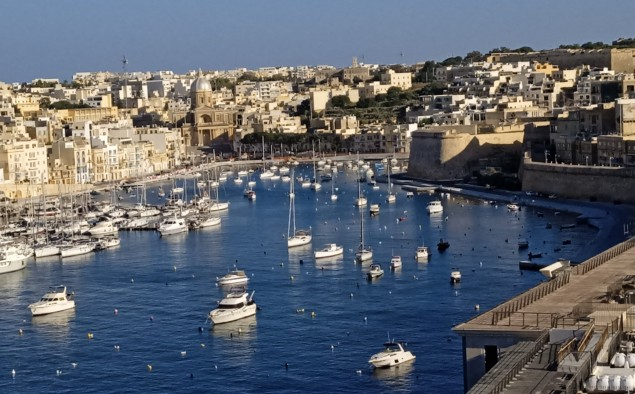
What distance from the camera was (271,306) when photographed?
2081 cm

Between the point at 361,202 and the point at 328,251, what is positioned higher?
the point at 361,202

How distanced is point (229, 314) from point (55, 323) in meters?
2.90

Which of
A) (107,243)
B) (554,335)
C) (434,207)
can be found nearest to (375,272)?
(107,243)

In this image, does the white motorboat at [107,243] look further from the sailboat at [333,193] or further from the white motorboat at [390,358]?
the white motorboat at [390,358]

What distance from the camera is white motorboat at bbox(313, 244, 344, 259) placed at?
2627cm

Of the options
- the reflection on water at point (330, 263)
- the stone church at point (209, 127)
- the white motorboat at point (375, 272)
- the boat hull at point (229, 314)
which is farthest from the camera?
the stone church at point (209, 127)

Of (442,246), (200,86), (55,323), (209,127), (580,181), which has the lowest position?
(55,323)

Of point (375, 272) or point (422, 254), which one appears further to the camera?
point (422, 254)

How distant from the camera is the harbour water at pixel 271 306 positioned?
16.2 metres

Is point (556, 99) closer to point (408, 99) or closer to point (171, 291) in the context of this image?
point (408, 99)

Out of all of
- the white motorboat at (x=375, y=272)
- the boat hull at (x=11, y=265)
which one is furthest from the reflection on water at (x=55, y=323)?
the boat hull at (x=11, y=265)

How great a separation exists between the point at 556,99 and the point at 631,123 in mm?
19069

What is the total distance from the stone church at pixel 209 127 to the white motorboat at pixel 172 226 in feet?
107

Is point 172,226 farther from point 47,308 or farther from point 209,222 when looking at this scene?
point 47,308
